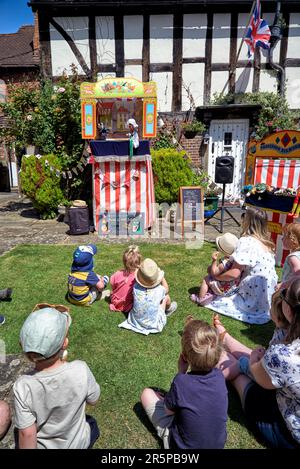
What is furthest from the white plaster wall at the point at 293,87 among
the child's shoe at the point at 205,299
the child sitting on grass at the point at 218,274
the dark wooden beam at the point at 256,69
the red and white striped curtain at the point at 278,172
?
the child's shoe at the point at 205,299

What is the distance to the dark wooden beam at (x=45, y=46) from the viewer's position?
35.1 feet

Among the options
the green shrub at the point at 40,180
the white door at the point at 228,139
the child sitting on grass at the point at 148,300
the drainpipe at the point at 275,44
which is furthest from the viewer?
the white door at the point at 228,139

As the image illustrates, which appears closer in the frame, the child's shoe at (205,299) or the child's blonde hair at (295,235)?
the child's blonde hair at (295,235)

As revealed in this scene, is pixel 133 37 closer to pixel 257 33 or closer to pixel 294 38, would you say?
pixel 257 33

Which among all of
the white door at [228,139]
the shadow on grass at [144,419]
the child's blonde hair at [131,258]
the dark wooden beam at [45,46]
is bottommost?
the shadow on grass at [144,419]

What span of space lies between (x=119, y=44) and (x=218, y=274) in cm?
991

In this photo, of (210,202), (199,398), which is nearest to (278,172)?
(210,202)

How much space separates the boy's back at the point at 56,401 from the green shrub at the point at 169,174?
24.9ft

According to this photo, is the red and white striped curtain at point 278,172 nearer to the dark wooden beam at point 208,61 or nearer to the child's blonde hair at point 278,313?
the child's blonde hair at point 278,313

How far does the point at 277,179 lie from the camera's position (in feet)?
21.8

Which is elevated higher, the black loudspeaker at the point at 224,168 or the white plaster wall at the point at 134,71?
the white plaster wall at the point at 134,71

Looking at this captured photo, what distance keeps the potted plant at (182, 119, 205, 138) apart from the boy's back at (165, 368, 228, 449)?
33.8ft

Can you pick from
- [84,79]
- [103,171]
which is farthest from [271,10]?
[103,171]

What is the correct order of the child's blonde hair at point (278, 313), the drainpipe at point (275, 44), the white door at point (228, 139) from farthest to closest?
the white door at point (228, 139) → the drainpipe at point (275, 44) → the child's blonde hair at point (278, 313)
